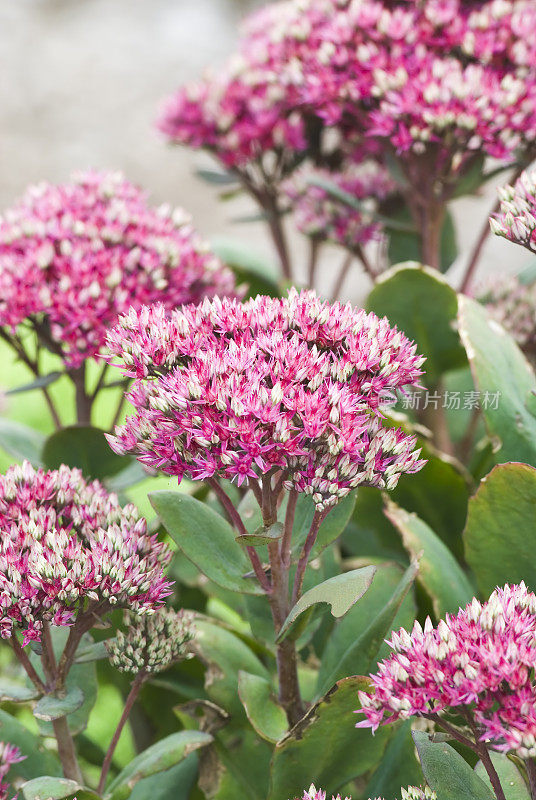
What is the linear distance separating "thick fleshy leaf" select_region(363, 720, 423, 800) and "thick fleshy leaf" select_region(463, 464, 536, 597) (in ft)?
0.69

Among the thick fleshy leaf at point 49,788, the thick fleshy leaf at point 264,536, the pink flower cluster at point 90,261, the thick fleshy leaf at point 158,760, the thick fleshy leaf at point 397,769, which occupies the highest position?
the pink flower cluster at point 90,261

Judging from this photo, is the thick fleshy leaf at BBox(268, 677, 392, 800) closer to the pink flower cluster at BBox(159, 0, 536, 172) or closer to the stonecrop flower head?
the stonecrop flower head

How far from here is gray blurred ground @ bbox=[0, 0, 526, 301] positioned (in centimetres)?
474

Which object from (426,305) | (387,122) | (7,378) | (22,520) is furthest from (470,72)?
(7,378)

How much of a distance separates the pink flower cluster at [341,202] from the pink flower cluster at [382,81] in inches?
3.3

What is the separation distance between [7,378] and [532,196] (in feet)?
7.40

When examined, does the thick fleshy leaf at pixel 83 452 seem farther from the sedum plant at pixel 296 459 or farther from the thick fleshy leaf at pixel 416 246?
the thick fleshy leaf at pixel 416 246

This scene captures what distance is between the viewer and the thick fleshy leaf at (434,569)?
1.21m

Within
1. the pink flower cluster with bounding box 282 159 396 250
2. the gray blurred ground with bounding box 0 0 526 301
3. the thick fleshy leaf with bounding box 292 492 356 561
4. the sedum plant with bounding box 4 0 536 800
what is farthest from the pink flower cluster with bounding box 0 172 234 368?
the gray blurred ground with bounding box 0 0 526 301

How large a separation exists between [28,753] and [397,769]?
0.45 m

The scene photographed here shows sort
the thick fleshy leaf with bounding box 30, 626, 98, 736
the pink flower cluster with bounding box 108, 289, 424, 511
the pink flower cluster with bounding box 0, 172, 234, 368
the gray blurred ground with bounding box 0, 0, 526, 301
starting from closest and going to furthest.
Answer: the pink flower cluster with bounding box 108, 289, 424, 511 < the thick fleshy leaf with bounding box 30, 626, 98, 736 < the pink flower cluster with bounding box 0, 172, 234, 368 < the gray blurred ground with bounding box 0, 0, 526, 301

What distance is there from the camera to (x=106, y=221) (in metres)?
1.48

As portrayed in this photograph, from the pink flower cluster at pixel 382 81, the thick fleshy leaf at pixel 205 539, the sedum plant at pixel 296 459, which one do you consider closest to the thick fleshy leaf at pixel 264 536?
the sedum plant at pixel 296 459

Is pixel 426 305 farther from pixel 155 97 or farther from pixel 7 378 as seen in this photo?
pixel 155 97
